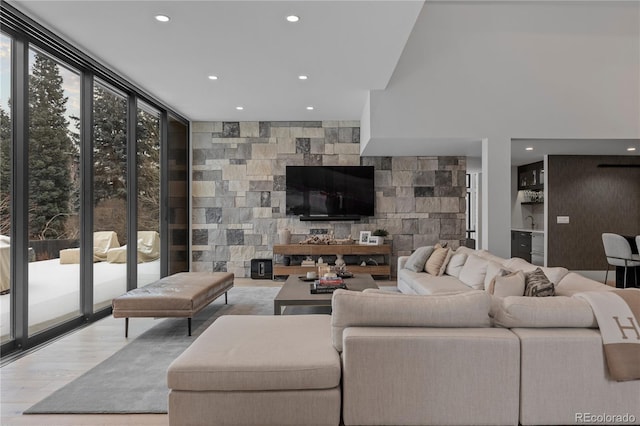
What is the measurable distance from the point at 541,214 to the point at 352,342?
834 cm

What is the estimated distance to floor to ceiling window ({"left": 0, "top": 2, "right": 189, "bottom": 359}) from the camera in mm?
3258

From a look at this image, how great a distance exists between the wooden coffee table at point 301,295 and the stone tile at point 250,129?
3.31 m

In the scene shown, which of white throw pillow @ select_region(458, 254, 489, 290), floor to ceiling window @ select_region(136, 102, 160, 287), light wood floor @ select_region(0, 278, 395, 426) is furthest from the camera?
floor to ceiling window @ select_region(136, 102, 160, 287)

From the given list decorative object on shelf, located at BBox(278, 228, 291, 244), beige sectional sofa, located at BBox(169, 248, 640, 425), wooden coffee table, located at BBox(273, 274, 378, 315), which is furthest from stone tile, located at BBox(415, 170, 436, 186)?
beige sectional sofa, located at BBox(169, 248, 640, 425)

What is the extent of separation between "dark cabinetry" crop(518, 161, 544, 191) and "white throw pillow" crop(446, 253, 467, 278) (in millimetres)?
4219

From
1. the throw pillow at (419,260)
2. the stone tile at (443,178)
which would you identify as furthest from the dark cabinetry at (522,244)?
the throw pillow at (419,260)

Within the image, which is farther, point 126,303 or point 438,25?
point 438,25

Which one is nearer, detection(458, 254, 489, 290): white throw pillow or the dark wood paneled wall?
detection(458, 254, 489, 290): white throw pillow

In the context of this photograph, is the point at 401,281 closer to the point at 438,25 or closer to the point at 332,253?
the point at 332,253

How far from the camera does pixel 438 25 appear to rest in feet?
16.9

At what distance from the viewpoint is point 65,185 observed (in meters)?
3.89

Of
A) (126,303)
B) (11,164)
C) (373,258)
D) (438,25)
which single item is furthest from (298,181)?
(11,164)

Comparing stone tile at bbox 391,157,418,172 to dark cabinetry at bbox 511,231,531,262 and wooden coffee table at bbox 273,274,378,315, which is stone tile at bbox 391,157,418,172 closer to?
wooden coffee table at bbox 273,274,378,315

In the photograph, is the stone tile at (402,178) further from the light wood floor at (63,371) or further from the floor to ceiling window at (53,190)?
the floor to ceiling window at (53,190)
